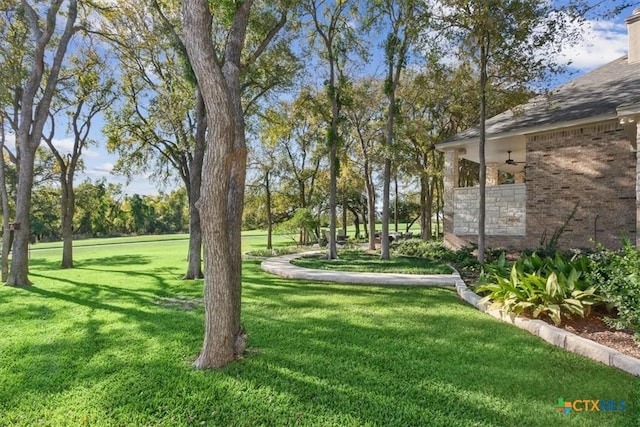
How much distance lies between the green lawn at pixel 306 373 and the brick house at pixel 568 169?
6087mm

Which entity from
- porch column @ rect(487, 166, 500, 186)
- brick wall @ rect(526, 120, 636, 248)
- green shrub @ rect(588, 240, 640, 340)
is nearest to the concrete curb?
green shrub @ rect(588, 240, 640, 340)

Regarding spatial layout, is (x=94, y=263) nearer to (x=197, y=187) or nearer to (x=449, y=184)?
(x=197, y=187)

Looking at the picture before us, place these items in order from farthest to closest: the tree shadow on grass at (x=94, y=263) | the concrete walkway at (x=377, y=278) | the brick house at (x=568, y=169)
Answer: the tree shadow on grass at (x=94, y=263), the brick house at (x=568, y=169), the concrete walkway at (x=377, y=278)

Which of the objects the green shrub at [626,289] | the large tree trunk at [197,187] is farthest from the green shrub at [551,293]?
the large tree trunk at [197,187]

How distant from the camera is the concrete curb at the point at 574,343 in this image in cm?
322

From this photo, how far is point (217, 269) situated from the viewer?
3.28 m

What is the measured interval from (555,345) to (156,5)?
10.6m

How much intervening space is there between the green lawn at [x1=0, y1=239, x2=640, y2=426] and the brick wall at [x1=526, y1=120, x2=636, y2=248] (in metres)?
6.04

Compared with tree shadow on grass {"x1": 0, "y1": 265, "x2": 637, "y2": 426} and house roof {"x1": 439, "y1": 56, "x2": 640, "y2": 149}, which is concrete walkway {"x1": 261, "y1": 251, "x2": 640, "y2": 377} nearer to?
tree shadow on grass {"x1": 0, "y1": 265, "x2": 637, "y2": 426}

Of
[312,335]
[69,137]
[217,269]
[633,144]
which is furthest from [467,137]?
[69,137]

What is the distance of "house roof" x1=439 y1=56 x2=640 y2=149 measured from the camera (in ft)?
28.7

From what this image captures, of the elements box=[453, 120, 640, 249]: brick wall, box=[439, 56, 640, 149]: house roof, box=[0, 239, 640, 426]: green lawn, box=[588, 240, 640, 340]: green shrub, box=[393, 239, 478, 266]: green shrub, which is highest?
box=[439, 56, 640, 149]: house roof

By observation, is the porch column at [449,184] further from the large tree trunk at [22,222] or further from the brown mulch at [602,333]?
the large tree trunk at [22,222]

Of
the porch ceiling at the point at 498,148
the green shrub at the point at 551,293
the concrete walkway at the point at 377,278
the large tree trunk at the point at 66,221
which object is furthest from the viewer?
the large tree trunk at the point at 66,221
